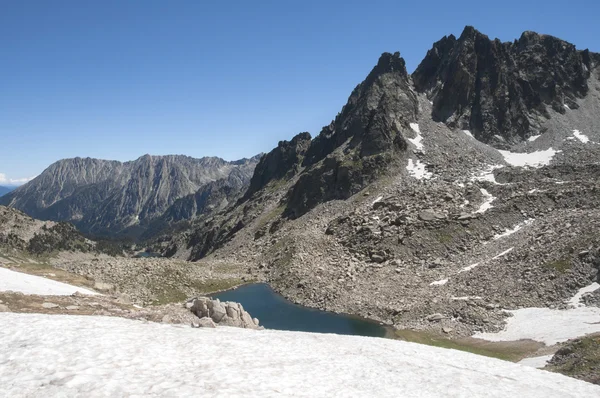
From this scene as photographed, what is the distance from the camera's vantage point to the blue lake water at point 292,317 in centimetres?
5425

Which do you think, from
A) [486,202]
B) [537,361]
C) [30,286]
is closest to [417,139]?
[486,202]

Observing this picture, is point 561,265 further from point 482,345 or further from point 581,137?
point 581,137

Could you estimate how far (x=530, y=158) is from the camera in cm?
11350

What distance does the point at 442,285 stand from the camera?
61031mm

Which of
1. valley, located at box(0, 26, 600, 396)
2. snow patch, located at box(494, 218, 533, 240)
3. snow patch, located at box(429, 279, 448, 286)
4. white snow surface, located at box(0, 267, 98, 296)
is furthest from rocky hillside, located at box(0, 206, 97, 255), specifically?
snow patch, located at box(494, 218, 533, 240)

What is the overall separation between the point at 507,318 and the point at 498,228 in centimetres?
3181

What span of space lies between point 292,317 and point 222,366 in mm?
47820

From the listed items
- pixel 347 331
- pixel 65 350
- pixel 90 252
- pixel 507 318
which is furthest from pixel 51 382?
pixel 90 252

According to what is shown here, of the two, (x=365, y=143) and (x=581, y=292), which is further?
(x=365, y=143)

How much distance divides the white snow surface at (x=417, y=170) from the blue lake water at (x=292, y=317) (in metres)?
53.3

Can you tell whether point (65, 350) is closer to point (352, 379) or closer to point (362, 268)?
point (352, 379)

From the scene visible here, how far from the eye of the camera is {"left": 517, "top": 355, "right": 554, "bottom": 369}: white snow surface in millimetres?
31920

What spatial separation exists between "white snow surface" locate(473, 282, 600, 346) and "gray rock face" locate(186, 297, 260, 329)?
33.6m

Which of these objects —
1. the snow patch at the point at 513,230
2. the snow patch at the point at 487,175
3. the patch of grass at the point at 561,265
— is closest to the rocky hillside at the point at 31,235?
the snow patch at the point at 513,230
